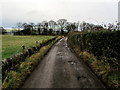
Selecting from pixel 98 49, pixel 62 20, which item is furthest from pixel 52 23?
pixel 98 49

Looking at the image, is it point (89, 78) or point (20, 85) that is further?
point (89, 78)

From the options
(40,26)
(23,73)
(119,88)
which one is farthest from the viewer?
(40,26)

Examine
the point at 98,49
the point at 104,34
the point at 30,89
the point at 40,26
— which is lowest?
the point at 30,89

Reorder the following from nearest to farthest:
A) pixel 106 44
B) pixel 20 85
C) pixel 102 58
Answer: pixel 20 85 < pixel 106 44 < pixel 102 58

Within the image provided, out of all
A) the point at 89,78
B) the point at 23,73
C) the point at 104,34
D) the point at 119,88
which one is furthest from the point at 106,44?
the point at 23,73

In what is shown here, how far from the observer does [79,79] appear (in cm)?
765

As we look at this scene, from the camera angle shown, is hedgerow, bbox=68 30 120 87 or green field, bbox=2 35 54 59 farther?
green field, bbox=2 35 54 59

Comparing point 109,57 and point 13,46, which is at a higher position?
point 109,57

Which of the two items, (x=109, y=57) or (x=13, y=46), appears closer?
(x=109, y=57)

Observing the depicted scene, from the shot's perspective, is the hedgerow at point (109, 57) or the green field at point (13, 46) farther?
the green field at point (13, 46)

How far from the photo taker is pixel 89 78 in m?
7.69

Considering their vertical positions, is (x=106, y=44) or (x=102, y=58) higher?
(x=106, y=44)

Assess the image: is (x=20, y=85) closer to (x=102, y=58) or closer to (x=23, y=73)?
(x=23, y=73)

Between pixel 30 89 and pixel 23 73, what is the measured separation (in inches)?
80.9
